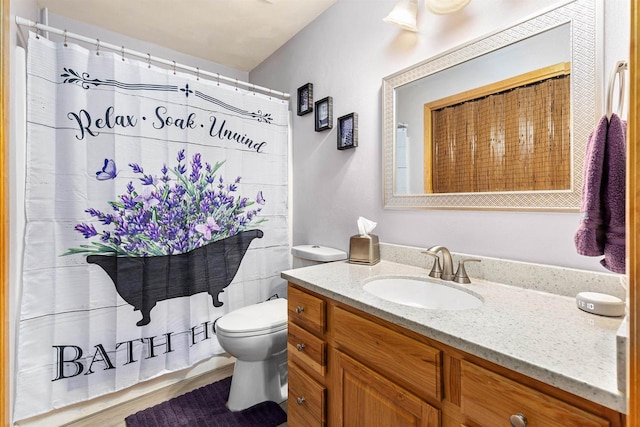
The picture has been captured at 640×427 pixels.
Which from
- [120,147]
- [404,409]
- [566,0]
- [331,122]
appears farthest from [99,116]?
[566,0]

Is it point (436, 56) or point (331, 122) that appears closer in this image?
point (436, 56)

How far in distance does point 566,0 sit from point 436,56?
0.47 m

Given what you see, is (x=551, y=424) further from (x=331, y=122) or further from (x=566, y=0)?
(x=331, y=122)

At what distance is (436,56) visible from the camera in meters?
1.36

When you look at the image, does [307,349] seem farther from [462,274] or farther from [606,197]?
[606,197]

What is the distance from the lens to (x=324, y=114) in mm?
1952

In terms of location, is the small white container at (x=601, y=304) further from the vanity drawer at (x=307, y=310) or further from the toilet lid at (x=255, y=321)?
the toilet lid at (x=255, y=321)

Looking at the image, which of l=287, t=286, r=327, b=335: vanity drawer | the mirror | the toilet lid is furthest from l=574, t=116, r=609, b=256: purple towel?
the toilet lid

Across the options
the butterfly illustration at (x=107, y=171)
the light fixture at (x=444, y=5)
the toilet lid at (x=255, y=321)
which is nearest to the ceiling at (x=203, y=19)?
the light fixture at (x=444, y=5)

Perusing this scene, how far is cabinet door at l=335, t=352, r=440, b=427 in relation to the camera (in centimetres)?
81

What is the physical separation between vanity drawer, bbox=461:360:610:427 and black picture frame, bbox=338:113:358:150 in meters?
1.33

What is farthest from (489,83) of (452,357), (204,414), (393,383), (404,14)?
(204,414)

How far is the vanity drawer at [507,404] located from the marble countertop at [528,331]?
42 mm

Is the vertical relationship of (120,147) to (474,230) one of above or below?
above
